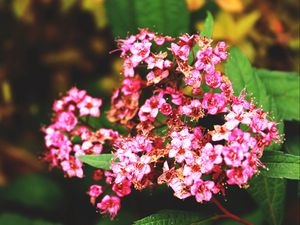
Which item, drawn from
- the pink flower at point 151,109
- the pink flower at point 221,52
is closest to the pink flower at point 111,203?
the pink flower at point 151,109

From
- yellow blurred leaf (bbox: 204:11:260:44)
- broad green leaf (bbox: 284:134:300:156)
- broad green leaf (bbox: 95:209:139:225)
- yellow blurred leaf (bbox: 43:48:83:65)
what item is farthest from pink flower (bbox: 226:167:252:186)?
yellow blurred leaf (bbox: 43:48:83:65)

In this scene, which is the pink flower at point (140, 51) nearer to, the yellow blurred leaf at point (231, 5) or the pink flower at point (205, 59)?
the pink flower at point (205, 59)

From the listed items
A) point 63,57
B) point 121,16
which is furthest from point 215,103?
point 63,57

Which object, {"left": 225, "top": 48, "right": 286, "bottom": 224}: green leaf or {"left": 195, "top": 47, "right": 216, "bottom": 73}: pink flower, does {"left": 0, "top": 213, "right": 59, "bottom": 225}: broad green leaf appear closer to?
{"left": 225, "top": 48, "right": 286, "bottom": 224}: green leaf

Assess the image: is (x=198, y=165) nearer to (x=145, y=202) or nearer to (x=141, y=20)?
(x=145, y=202)

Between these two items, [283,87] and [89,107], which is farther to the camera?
[283,87]

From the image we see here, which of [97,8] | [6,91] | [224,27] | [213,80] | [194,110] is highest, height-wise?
[97,8]

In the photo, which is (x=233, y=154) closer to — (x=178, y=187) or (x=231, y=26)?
(x=178, y=187)
